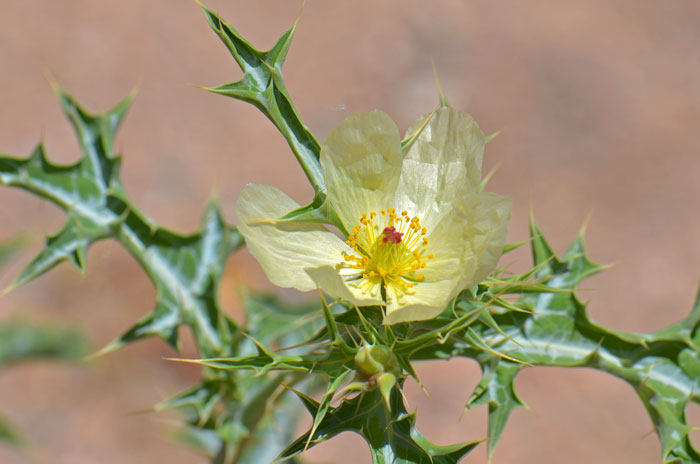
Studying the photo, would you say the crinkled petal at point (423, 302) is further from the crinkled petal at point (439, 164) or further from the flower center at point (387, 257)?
the crinkled petal at point (439, 164)

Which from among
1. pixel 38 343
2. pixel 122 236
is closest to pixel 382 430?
pixel 122 236

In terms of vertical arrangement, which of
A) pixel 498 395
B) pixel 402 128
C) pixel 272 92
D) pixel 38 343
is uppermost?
pixel 272 92

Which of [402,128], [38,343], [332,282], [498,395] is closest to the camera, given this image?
[332,282]

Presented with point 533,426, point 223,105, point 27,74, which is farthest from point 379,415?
point 27,74

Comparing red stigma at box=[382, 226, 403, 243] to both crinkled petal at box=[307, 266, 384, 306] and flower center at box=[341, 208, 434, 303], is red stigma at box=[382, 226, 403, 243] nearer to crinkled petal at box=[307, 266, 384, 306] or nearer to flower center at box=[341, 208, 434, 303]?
flower center at box=[341, 208, 434, 303]

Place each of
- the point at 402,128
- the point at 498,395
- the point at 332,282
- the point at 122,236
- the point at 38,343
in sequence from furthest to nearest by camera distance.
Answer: the point at 402,128 → the point at 38,343 → the point at 122,236 → the point at 498,395 → the point at 332,282

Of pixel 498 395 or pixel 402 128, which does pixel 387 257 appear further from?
pixel 402 128

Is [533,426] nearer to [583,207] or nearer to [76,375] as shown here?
[583,207]
